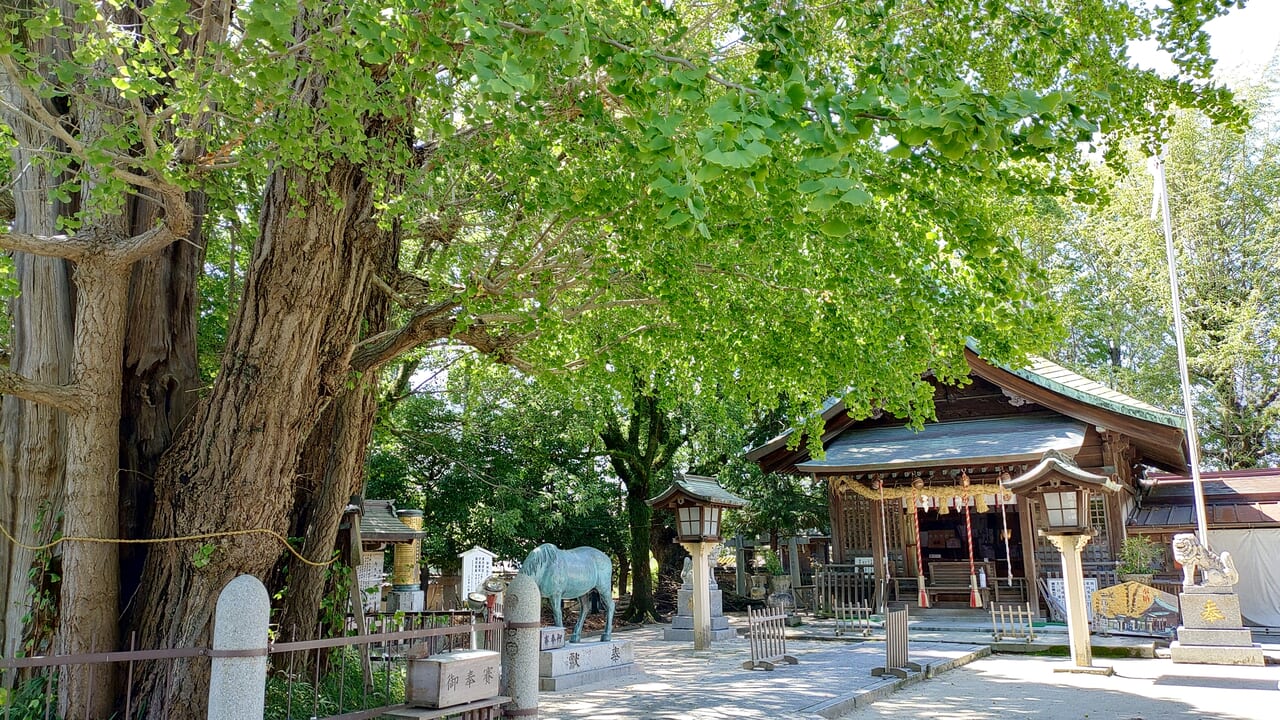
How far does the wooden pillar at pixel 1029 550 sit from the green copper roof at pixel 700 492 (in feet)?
19.8

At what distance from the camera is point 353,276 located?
6695 mm

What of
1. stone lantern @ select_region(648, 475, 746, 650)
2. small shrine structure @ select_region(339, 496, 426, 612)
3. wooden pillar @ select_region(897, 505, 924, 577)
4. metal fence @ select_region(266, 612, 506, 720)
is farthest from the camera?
wooden pillar @ select_region(897, 505, 924, 577)

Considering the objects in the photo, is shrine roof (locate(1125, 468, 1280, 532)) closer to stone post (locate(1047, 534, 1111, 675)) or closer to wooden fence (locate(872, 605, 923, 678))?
stone post (locate(1047, 534, 1111, 675))

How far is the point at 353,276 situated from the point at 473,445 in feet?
52.5

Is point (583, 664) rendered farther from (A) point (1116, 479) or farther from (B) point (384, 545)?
(A) point (1116, 479)

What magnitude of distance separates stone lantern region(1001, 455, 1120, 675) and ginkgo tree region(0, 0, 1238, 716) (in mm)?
3686

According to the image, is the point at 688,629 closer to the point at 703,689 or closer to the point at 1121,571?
the point at 703,689

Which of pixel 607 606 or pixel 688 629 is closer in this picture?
pixel 607 606

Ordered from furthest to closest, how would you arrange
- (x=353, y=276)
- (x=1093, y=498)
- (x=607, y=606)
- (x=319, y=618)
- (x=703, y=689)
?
(x=1093, y=498), (x=607, y=606), (x=703, y=689), (x=319, y=618), (x=353, y=276)

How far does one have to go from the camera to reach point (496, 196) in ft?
27.7

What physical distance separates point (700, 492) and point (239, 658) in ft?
36.5

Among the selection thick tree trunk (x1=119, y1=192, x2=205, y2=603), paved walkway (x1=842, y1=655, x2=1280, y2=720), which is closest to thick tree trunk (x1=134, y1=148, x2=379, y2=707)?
thick tree trunk (x1=119, y1=192, x2=205, y2=603)

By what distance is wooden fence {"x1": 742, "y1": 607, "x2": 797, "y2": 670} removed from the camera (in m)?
11.9

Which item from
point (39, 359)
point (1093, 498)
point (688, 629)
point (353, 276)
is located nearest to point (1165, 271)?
point (1093, 498)
